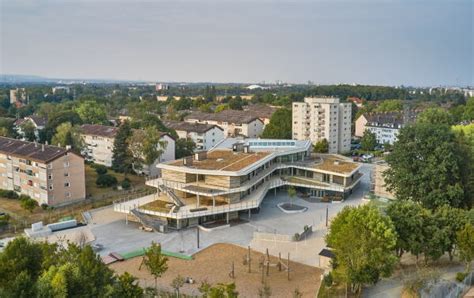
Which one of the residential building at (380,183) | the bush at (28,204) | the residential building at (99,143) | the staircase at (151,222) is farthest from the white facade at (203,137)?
the staircase at (151,222)

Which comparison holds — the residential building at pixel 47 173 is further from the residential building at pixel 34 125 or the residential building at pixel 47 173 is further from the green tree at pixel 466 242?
the green tree at pixel 466 242

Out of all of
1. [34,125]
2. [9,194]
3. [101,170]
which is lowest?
[9,194]

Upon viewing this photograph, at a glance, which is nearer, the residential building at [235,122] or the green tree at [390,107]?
the residential building at [235,122]

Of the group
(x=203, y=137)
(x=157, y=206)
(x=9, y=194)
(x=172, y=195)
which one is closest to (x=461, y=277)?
(x=157, y=206)

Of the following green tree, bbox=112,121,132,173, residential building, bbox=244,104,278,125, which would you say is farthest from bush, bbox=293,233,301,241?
residential building, bbox=244,104,278,125

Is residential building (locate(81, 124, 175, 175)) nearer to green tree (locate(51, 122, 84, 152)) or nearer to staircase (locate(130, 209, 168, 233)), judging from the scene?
green tree (locate(51, 122, 84, 152))

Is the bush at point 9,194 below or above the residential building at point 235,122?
below

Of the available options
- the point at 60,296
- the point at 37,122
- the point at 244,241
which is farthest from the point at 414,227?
the point at 37,122

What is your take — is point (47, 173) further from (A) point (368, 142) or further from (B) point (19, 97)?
(B) point (19, 97)
